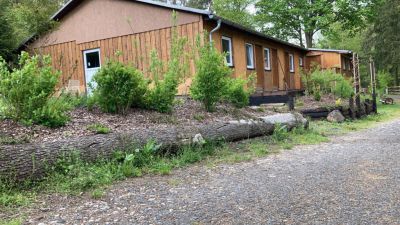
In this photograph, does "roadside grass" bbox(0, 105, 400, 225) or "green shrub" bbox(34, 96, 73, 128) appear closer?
"roadside grass" bbox(0, 105, 400, 225)

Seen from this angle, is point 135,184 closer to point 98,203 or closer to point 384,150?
point 98,203

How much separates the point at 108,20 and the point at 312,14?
2176 cm

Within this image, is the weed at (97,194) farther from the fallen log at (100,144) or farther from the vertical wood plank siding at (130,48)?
the vertical wood plank siding at (130,48)

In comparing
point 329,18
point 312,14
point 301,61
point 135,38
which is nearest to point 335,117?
point 135,38

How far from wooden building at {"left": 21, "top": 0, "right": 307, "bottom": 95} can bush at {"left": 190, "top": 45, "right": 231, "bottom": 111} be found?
4.63m

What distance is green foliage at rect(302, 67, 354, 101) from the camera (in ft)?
53.8

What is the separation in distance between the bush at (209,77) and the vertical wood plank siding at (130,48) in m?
4.45

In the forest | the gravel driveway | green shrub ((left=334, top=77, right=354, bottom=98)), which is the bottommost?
the gravel driveway

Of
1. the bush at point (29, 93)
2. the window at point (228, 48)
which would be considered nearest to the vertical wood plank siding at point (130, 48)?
the window at point (228, 48)

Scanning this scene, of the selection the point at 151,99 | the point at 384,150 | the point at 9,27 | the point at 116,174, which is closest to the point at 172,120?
the point at 151,99

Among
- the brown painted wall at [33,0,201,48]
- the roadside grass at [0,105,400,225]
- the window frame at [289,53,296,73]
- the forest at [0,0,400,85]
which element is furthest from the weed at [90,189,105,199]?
the forest at [0,0,400,85]

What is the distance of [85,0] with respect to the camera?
55.0 feet

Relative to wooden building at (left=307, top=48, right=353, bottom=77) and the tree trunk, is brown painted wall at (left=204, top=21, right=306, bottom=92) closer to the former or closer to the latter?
wooden building at (left=307, top=48, right=353, bottom=77)

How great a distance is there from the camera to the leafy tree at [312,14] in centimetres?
3103
